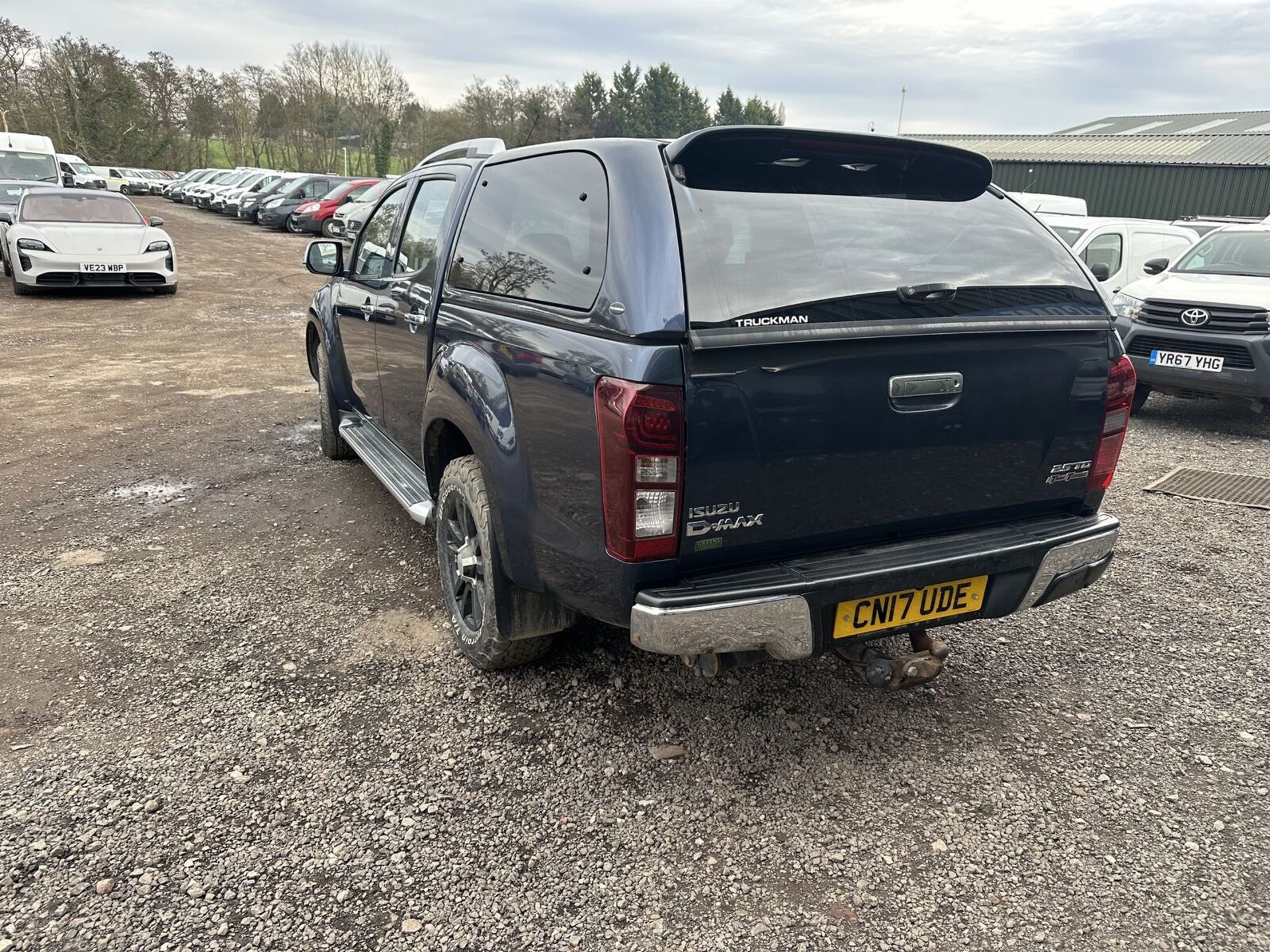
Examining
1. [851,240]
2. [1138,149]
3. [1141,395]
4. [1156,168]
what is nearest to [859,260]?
[851,240]

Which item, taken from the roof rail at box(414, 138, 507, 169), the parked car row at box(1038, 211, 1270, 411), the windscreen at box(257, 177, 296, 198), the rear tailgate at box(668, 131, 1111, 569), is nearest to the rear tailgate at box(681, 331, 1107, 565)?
the rear tailgate at box(668, 131, 1111, 569)

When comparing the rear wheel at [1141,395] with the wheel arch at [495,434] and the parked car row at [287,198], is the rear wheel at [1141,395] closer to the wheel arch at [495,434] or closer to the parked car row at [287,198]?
the wheel arch at [495,434]

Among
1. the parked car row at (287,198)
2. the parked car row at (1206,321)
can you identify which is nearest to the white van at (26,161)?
the parked car row at (287,198)

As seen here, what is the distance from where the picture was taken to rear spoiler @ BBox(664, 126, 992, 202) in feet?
8.27

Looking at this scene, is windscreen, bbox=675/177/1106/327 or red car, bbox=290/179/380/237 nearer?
windscreen, bbox=675/177/1106/327

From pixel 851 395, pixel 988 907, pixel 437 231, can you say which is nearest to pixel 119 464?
pixel 437 231

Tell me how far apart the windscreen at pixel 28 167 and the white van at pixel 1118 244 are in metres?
18.0

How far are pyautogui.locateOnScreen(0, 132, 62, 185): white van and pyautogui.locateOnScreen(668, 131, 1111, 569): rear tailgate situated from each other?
747 inches

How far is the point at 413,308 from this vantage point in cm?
367

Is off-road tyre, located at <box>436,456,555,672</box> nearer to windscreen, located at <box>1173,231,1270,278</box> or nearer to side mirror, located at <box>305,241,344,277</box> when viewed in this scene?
side mirror, located at <box>305,241,344,277</box>

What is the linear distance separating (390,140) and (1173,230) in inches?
2000

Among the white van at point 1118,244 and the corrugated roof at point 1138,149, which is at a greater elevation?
the corrugated roof at point 1138,149

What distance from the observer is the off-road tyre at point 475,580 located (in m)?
2.96

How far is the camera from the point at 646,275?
233 cm
